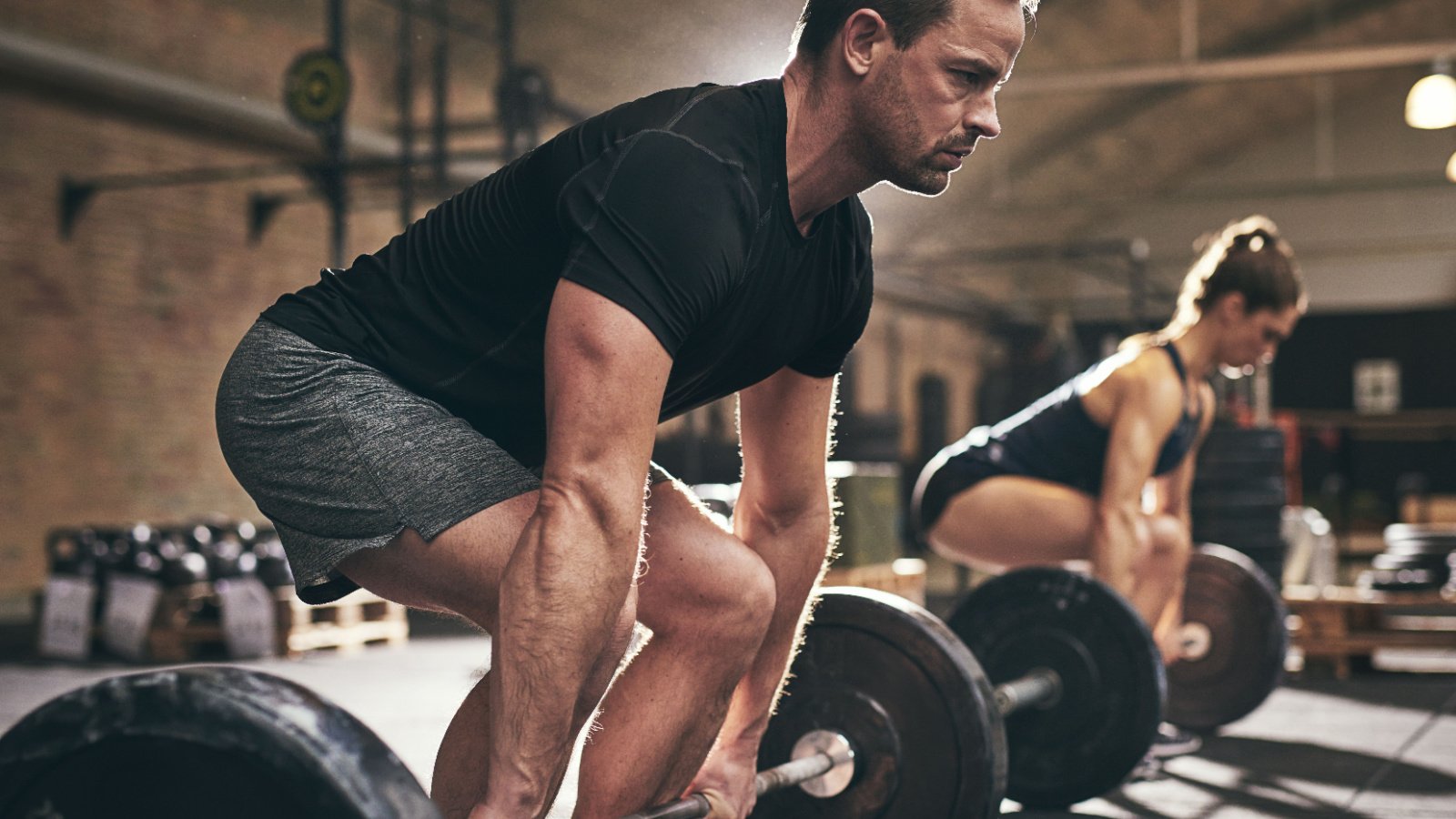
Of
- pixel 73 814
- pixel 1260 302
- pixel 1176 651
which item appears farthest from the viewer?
pixel 1176 651

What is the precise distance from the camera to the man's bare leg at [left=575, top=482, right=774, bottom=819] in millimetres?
1262

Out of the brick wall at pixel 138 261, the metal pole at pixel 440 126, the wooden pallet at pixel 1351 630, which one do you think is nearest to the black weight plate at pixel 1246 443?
the wooden pallet at pixel 1351 630

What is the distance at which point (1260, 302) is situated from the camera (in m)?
2.68

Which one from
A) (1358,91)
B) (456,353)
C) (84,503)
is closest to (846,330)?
(456,353)

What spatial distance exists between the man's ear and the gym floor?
1.04 metres

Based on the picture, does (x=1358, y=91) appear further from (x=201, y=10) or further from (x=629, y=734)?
(x=629, y=734)

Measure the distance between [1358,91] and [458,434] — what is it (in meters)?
13.6

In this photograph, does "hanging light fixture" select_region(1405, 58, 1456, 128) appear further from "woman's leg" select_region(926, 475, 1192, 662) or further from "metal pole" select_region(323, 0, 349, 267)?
"metal pole" select_region(323, 0, 349, 267)

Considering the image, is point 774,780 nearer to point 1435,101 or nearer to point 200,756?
point 200,756

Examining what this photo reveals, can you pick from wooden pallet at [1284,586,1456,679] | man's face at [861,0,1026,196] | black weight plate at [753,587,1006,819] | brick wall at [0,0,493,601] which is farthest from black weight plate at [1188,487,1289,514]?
brick wall at [0,0,493,601]

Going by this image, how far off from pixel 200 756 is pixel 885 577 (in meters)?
4.45

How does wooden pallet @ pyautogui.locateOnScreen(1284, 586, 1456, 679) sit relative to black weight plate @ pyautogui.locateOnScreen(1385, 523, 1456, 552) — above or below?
below

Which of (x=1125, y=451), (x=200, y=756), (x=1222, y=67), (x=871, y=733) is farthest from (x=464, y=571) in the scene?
(x=1222, y=67)

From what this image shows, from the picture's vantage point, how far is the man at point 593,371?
101 cm
